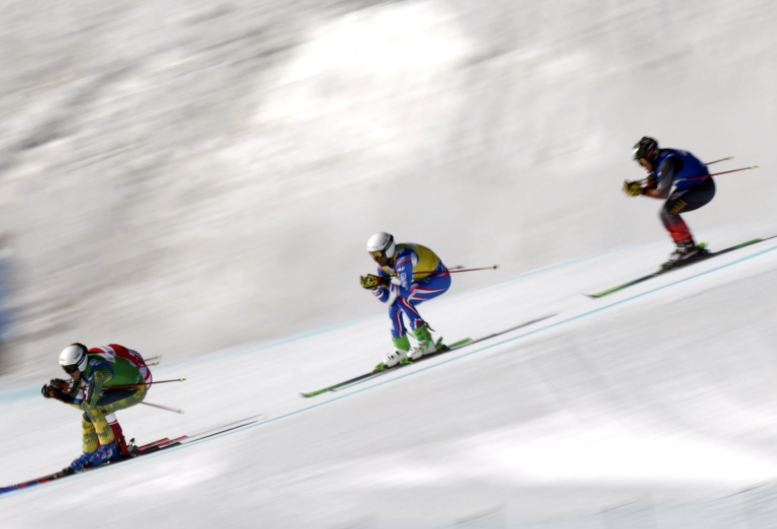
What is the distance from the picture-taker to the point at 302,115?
1597 centimetres

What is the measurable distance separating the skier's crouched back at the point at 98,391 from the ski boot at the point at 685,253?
4.54m

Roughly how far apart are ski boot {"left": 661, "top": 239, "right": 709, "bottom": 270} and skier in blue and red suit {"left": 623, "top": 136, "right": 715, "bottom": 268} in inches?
4.9

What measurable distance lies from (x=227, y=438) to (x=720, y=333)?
370cm

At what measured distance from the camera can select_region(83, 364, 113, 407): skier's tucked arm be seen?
5805mm

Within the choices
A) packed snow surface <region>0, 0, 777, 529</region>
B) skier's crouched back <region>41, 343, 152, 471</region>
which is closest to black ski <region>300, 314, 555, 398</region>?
packed snow surface <region>0, 0, 777, 529</region>

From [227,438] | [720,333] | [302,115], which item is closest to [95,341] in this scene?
[302,115]

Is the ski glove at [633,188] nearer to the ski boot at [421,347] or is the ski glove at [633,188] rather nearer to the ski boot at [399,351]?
the ski boot at [421,347]

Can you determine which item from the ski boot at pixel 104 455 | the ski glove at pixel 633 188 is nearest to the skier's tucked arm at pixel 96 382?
the ski boot at pixel 104 455

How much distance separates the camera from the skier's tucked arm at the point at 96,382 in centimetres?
580

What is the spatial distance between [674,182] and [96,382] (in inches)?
190

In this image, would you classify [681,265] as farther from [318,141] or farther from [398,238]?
[318,141]

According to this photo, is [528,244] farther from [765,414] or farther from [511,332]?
[765,414]

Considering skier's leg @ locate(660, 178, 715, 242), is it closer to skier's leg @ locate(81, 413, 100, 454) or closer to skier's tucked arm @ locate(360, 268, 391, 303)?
skier's tucked arm @ locate(360, 268, 391, 303)

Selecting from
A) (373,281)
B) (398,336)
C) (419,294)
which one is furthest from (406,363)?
(373,281)
